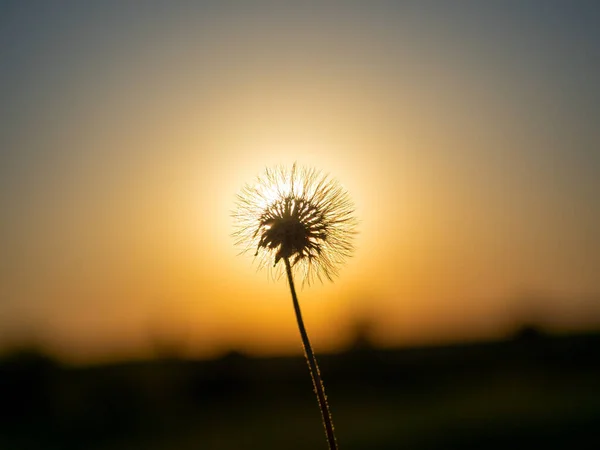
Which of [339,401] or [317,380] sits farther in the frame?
[339,401]

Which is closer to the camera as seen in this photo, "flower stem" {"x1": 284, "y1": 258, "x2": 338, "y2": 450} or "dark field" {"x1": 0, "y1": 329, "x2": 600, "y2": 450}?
"flower stem" {"x1": 284, "y1": 258, "x2": 338, "y2": 450}

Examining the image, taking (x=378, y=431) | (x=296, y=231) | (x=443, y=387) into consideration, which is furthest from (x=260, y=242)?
(x=443, y=387)

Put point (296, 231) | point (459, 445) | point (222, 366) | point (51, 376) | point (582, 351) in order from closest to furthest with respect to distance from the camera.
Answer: point (296, 231) → point (459, 445) → point (51, 376) → point (222, 366) → point (582, 351)

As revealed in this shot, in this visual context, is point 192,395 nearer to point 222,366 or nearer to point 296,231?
point 222,366

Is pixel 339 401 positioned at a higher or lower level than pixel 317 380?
higher

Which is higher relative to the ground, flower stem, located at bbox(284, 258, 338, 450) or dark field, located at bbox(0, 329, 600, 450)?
dark field, located at bbox(0, 329, 600, 450)

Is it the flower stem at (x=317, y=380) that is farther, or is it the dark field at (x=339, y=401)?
the dark field at (x=339, y=401)

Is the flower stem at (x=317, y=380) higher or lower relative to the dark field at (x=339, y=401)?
lower

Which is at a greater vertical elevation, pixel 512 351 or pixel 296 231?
pixel 512 351
